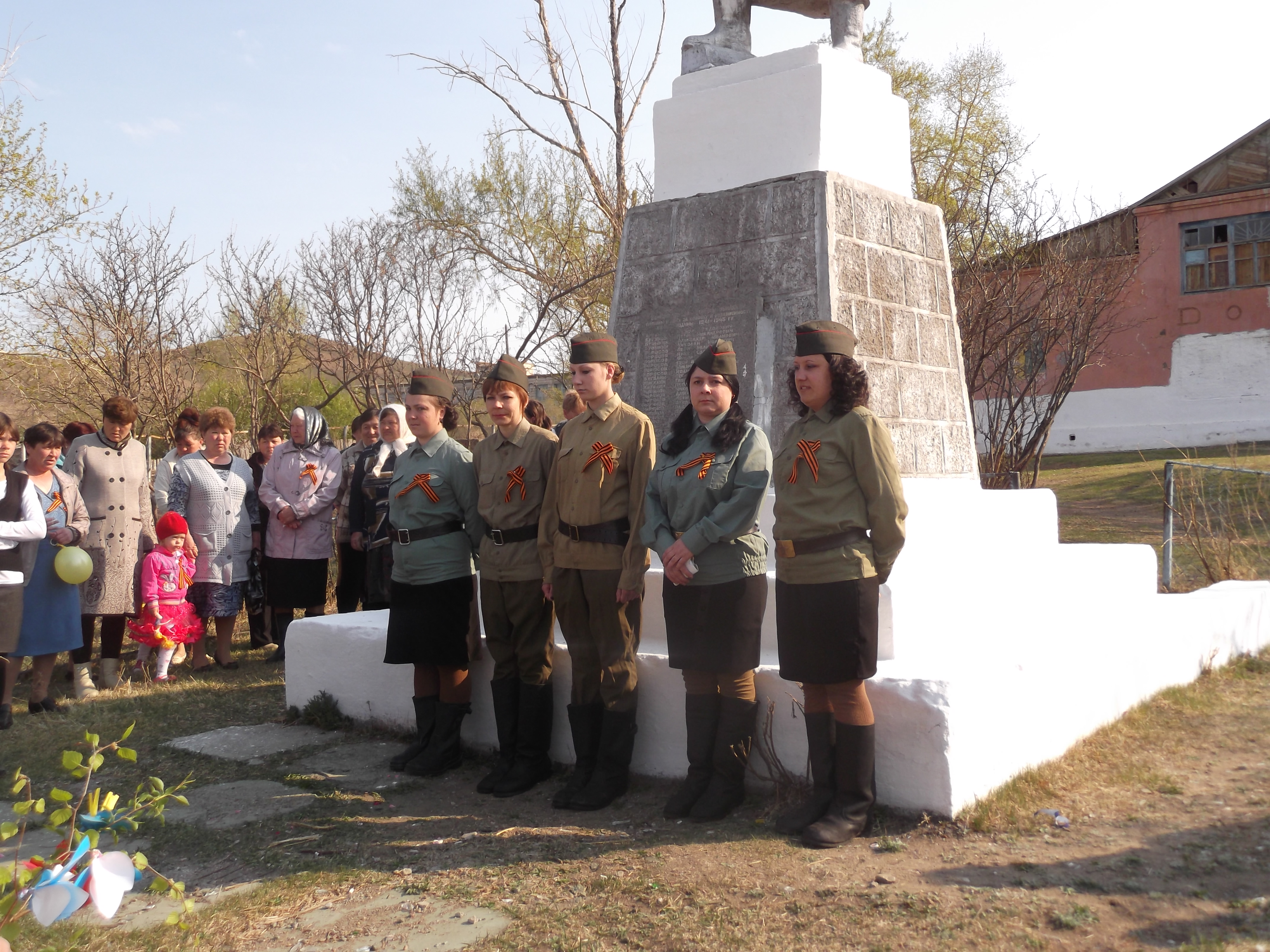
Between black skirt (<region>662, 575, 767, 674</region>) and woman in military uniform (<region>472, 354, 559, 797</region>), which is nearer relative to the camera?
black skirt (<region>662, 575, 767, 674</region>)

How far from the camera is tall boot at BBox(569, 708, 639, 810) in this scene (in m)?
4.11

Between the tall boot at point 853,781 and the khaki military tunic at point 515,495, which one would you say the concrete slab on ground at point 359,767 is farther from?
the tall boot at point 853,781

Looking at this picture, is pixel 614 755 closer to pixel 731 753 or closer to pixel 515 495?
pixel 731 753

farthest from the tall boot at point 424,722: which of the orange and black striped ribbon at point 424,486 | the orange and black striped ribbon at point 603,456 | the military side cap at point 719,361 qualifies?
the military side cap at point 719,361

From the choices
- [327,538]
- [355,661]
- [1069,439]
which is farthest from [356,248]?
[1069,439]

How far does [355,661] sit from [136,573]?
228cm

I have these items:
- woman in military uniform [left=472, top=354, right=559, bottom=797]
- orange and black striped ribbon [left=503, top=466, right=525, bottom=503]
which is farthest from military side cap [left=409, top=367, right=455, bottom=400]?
orange and black striped ribbon [left=503, top=466, right=525, bottom=503]

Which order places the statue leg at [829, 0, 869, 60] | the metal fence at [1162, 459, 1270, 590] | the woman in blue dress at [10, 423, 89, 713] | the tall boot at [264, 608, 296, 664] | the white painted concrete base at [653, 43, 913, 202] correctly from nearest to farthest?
1. the white painted concrete base at [653, 43, 913, 202]
2. the statue leg at [829, 0, 869, 60]
3. the woman in blue dress at [10, 423, 89, 713]
4. the tall boot at [264, 608, 296, 664]
5. the metal fence at [1162, 459, 1270, 590]

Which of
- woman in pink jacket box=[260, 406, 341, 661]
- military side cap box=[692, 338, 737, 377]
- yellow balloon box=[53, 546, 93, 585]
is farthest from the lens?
woman in pink jacket box=[260, 406, 341, 661]

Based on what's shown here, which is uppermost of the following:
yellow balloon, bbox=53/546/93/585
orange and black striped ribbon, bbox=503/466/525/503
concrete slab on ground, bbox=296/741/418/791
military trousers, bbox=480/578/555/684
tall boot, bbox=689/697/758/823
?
orange and black striped ribbon, bbox=503/466/525/503

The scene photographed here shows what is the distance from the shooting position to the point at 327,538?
721 centimetres

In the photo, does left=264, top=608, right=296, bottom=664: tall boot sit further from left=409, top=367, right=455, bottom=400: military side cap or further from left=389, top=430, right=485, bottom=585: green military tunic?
left=409, top=367, right=455, bottom=400: military side cap

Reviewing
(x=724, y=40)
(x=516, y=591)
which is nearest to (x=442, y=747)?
(x=516, y=591)

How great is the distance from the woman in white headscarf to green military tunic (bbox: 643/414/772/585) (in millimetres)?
3047
